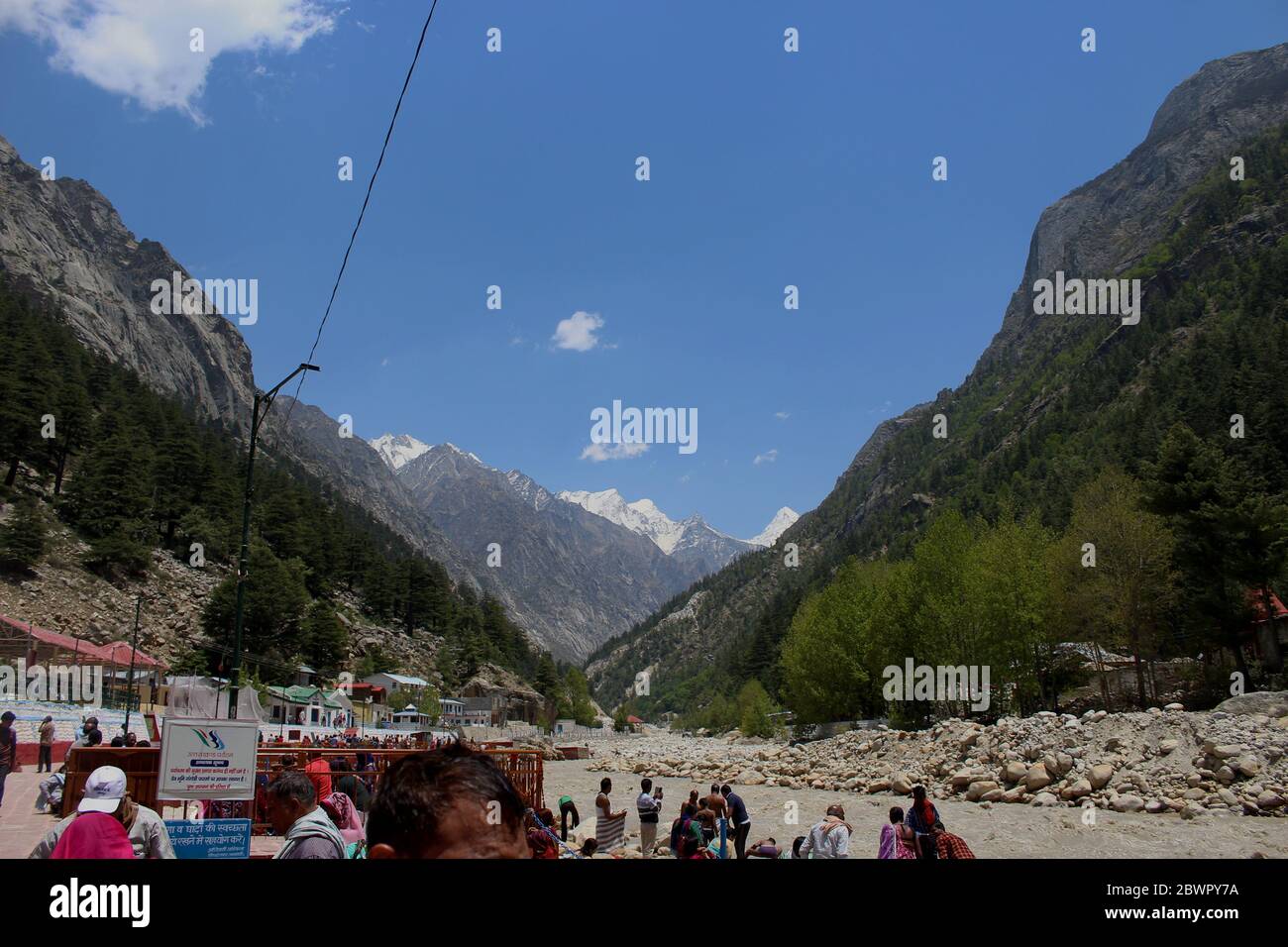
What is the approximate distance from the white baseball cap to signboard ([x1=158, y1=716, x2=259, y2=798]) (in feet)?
16.0

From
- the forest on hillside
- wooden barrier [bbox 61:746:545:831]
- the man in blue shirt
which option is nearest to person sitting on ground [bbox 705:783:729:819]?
the man in blue shirt

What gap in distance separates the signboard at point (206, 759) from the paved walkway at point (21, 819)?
3776 millimetres

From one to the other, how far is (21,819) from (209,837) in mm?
10597

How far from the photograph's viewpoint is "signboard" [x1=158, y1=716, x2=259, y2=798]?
8.97 metres

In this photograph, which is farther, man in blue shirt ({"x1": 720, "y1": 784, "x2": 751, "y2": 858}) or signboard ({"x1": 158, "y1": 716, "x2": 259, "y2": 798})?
man in blue shirt ({"x1": 720, "y1": 784, "x2": 751, "y2": 858})

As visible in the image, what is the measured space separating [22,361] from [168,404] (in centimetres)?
3074

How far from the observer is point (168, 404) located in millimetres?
107750

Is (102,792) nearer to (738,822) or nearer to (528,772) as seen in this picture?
(738,822)

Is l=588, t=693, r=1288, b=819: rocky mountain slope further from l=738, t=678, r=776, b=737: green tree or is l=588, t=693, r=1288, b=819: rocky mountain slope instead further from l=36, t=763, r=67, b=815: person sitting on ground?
l=738, t=678, r=776, b=737: green tree

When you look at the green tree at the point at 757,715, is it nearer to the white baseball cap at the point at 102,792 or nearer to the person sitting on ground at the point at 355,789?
the person sitting on ground at the point at 355,789

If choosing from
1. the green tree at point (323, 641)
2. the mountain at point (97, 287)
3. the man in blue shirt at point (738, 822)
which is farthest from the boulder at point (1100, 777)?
the mountain at point (97, 287)

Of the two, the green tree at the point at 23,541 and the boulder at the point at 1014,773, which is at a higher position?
the green tree at the point at 23,541

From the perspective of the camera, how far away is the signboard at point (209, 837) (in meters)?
7.56
